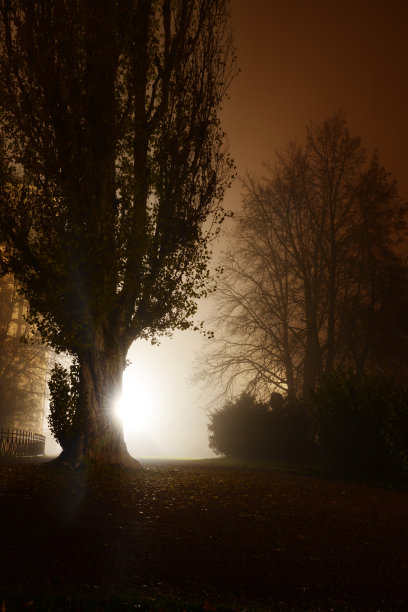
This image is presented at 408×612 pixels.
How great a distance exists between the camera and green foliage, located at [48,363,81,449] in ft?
40.4

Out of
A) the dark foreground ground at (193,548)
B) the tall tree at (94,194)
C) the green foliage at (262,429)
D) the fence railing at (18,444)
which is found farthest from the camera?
the fence railing at (18,444)

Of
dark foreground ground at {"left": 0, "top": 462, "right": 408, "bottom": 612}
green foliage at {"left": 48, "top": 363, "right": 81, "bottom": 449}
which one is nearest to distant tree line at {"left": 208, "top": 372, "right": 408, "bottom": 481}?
dark foreground ground at {"left": 0, "top": 462, "right": 408, "bottom": 612}

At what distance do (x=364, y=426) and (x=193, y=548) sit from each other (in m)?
8.26

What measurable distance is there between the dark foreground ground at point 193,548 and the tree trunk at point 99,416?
2.26 m

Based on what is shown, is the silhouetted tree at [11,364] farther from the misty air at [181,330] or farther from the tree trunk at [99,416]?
the tree trunk at [99,416]

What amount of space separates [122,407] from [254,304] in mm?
12427

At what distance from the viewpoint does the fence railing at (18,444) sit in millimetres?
21619

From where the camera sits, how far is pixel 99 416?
12.4 meters

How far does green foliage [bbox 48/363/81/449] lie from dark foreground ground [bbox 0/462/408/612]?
251 centimetres

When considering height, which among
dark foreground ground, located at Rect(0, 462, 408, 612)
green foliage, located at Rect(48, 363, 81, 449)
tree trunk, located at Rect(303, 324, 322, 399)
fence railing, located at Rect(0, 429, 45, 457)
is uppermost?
tree trunk, located at Rect(303, 324, 322, 399)

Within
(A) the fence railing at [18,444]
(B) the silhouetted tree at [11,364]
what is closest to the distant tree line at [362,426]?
(A) the fence railing at [18,444]

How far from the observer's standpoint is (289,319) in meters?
24.1

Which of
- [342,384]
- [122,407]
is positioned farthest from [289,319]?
[122,407]

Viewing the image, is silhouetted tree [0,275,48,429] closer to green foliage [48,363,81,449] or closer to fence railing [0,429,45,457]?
fence railing [0,429,45,457]
